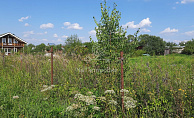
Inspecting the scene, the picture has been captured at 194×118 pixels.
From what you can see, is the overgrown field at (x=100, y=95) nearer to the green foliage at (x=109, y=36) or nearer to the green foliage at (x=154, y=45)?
the green foliage at (x=109, y=36)

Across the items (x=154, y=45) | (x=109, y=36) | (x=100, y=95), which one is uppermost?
→ (x=154, y=45)

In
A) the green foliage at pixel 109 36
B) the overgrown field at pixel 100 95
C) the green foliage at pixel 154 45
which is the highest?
the green foliage at pixel 154 45

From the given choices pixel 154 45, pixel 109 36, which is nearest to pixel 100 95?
pixel 109 36

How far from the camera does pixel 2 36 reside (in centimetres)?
4153

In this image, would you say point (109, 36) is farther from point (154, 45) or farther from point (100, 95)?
point (154, 45)

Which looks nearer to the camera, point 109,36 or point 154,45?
point 109,36

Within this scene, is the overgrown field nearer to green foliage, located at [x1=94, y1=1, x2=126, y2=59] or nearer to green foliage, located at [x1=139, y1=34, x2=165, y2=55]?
green foliage, located at [x1=94, y1=1, x2=126, y2=59]

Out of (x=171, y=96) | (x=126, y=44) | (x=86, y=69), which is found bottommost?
(x=171, y=96)

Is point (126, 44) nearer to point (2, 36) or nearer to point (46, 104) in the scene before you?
point (46, 104)

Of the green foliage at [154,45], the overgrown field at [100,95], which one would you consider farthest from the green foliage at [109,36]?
the green foliage at [154,45]

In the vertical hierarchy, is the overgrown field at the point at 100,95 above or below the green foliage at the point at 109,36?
below

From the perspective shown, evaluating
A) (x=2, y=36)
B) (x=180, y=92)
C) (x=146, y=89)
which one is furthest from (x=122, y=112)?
(x=2, y=36)

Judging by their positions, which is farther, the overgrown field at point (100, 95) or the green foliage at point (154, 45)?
the green foliage at point (154, 45)

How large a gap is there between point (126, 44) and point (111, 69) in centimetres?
94
